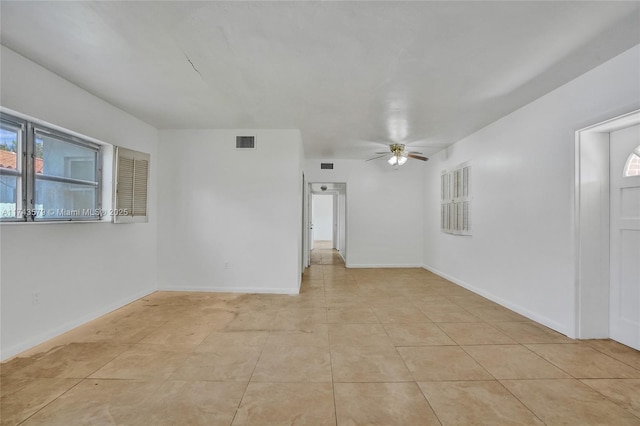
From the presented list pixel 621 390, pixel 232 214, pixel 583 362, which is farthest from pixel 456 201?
pixel 232 214

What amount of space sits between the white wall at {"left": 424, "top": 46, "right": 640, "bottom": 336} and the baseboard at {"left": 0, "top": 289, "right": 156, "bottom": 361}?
17.8 feet

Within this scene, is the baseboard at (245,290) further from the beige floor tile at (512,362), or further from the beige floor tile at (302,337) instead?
the beige floor tile at (512,362)

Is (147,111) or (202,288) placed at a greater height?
(147,111)

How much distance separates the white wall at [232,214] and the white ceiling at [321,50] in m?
0.91

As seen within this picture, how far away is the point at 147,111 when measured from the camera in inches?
144

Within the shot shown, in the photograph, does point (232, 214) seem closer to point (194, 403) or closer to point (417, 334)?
point (194, 403)

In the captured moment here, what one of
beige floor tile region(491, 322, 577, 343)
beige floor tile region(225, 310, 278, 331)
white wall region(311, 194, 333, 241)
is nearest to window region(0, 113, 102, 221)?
beige floor tile region(225, 310, 278, 331)

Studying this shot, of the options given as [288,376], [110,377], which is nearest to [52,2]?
[110,377]

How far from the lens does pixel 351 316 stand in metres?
3.41

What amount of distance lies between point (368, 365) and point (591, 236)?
2.67m

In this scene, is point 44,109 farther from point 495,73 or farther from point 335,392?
point 495,73

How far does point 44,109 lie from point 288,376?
3.49 m

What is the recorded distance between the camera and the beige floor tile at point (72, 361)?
2.15 meters

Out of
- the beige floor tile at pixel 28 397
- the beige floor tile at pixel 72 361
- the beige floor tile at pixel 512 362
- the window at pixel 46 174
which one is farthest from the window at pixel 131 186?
the beige floor tile at pixel 512 362
